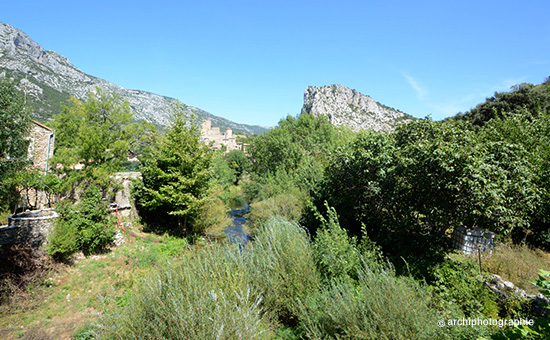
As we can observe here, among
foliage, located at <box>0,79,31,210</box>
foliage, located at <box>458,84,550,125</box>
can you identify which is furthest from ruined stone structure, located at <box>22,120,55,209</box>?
foliage, located at <box>458,84,550,125</box>

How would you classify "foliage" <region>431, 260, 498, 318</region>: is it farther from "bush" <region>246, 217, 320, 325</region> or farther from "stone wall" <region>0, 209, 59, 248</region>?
"stone wall" <region>0, 209, 59, 248</region>

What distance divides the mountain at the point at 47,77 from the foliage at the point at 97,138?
2518 centimetres

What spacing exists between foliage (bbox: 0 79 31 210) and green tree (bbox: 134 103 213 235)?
881 centimetres

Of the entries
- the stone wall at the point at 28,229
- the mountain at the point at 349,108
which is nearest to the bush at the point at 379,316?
the stone wall at the point at 28,229

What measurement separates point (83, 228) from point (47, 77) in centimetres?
9651

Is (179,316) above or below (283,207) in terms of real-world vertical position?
above

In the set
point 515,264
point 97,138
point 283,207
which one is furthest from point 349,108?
point 515,264

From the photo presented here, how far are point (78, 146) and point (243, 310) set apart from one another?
1951 cm

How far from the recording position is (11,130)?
26.1 ft

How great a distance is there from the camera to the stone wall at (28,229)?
1179 cm

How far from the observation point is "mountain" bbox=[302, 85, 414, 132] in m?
85.3

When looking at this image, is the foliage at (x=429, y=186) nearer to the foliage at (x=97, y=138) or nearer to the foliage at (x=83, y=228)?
the foliage at (x=83, y=228)

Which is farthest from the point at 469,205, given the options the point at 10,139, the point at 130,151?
the point at 130,151

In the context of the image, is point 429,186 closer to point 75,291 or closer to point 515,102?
point 75,291
